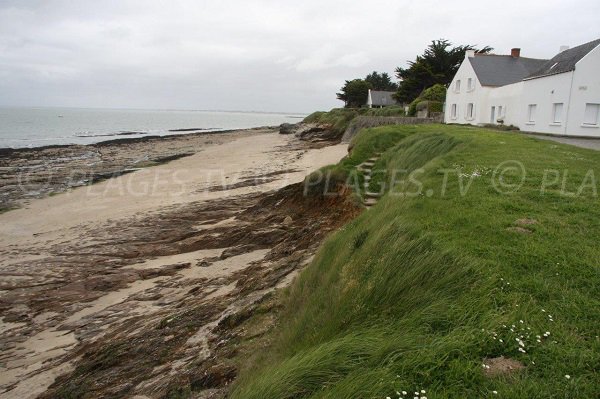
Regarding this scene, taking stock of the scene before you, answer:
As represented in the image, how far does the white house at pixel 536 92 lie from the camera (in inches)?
778

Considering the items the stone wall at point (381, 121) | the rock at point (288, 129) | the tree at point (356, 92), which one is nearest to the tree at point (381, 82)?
the tree at point (356, 92)

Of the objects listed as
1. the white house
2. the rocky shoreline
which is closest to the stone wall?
the white house

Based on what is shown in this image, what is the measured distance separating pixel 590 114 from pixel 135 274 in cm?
2156

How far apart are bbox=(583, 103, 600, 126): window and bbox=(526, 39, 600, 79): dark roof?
204 cm

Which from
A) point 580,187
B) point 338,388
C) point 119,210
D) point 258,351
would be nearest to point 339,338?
point 338,388

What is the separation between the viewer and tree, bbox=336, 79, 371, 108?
79.9m

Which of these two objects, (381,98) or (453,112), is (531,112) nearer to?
(453,112)

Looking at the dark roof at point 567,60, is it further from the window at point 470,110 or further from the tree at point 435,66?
the tree at point 435,66

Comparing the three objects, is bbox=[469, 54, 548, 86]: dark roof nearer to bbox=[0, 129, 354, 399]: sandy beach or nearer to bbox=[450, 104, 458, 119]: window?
bbox=[450, 104, 458, 119]: window

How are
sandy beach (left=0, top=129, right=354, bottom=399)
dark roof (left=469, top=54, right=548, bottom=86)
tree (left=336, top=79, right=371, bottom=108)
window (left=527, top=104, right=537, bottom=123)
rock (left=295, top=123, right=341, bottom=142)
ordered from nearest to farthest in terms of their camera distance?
sandy beach (left=0, top=129, right=354, bottom=399), window (left=527, top=104, right=537, bottom=123), dark roof (left=469, top=54, right=548, bottom=86), rock (left=295, top=123, right=341, bottom=142), tree (left=336, top=79, right=371, bottom=108)

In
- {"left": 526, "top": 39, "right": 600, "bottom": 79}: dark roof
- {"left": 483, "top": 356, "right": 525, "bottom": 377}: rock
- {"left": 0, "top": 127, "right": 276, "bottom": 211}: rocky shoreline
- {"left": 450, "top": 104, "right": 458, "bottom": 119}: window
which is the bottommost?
{"left": 0, "top": 127, "right": 276, "bottom": 211}: rocky shoreline

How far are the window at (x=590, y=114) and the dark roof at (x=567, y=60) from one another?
6.70 ft

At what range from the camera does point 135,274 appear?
9.65 m

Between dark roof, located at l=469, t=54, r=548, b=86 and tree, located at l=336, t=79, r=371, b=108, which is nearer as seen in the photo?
dark roof, located at l=469, t=54, r=548, b=86
